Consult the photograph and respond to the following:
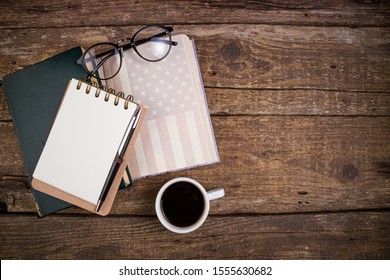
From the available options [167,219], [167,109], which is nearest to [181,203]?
[167,219]

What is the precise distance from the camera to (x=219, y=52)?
858 mm

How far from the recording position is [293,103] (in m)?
0.86

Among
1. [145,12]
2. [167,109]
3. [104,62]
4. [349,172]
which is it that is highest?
[145,12]

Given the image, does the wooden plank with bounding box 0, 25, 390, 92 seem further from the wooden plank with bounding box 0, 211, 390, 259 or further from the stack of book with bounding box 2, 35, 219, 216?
the wooden plank with bounding box 0, 211, 390, 259

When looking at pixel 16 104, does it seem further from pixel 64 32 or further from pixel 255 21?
pixel 255 21

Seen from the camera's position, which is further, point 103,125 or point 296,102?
point 296,102

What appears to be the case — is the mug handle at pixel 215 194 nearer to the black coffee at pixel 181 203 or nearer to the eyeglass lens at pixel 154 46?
the black coffee at pixel 181 203

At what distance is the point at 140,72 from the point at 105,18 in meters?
0.18

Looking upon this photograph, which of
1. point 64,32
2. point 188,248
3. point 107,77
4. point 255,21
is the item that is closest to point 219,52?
point 255,21

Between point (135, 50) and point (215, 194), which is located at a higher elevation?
point (135, 50)

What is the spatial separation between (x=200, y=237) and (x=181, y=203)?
5.0 inches

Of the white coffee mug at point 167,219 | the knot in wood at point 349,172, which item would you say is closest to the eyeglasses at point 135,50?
the white coffee mug at point 167,219

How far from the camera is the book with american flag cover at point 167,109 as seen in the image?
0.81 m

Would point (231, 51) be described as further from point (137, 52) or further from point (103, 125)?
point (103, 125)
